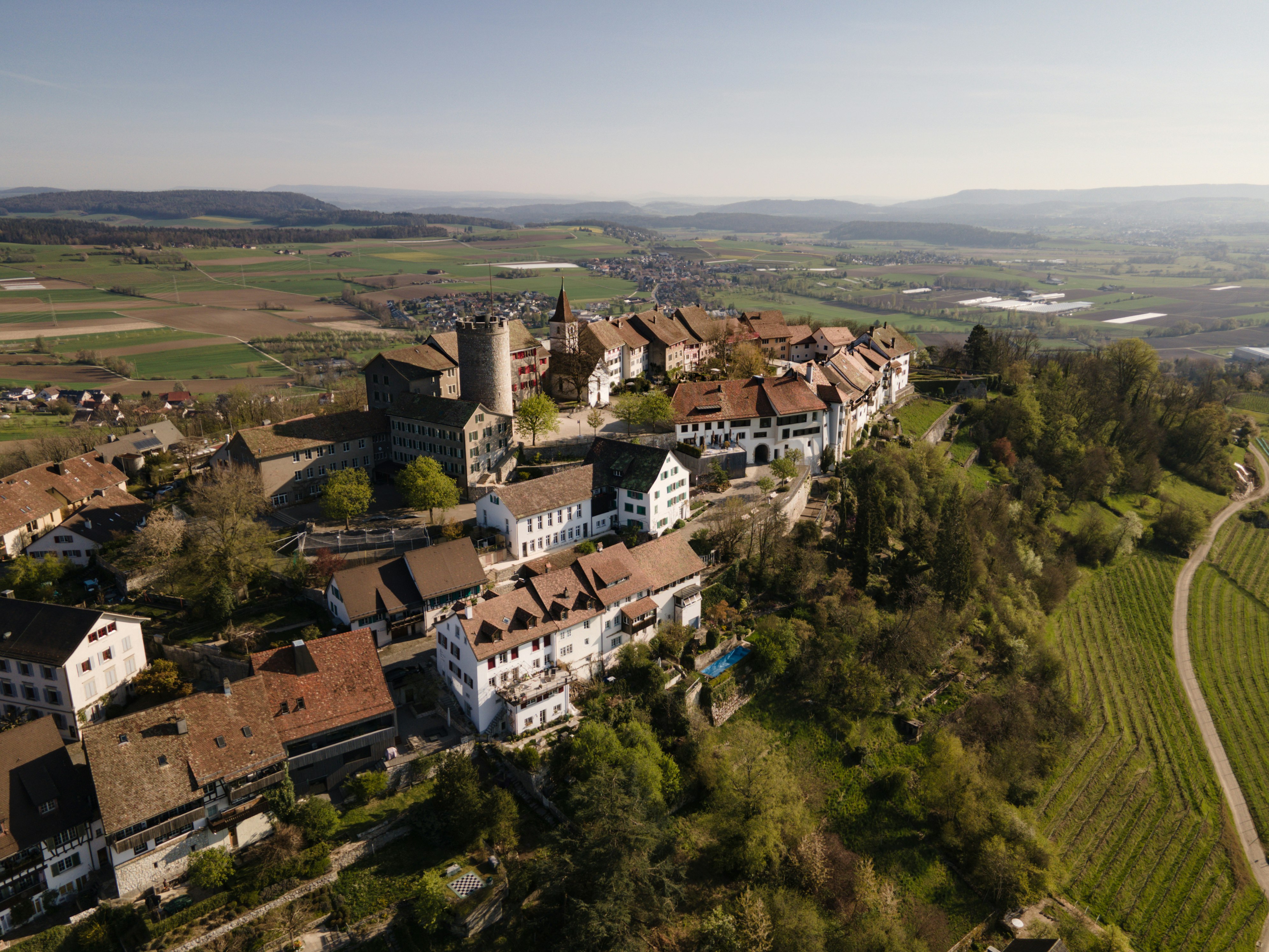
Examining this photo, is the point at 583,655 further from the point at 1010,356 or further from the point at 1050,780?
the point at 1010,356

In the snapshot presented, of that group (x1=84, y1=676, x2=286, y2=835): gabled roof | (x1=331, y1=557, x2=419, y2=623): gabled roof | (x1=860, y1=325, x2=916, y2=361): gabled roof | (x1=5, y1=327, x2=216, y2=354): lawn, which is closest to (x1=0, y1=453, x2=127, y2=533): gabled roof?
(x1=331, y1=557, x2=419, y2=623): gabled roof

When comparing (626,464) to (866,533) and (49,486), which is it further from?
(49,486)

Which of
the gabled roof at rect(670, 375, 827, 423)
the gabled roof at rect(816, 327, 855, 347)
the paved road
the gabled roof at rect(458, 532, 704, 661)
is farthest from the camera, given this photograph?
the gabled roof at rect(816, 327, 855, 347)

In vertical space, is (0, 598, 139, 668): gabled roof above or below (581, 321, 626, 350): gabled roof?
below

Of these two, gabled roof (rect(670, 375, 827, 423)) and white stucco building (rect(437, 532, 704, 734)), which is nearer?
white stucco building (rect(437, 532, 704, 734))

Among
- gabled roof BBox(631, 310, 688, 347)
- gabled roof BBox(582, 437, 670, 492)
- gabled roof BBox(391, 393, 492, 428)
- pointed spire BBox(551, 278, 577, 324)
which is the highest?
pointed spire BBox(551, 278, 577, 324)

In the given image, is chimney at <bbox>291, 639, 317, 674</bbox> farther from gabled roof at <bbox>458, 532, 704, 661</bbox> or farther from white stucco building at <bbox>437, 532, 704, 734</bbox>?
gabled roof at <bbox>458, 532, 704, 661</bbox>

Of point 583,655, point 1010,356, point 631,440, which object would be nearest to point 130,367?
point 631,440
